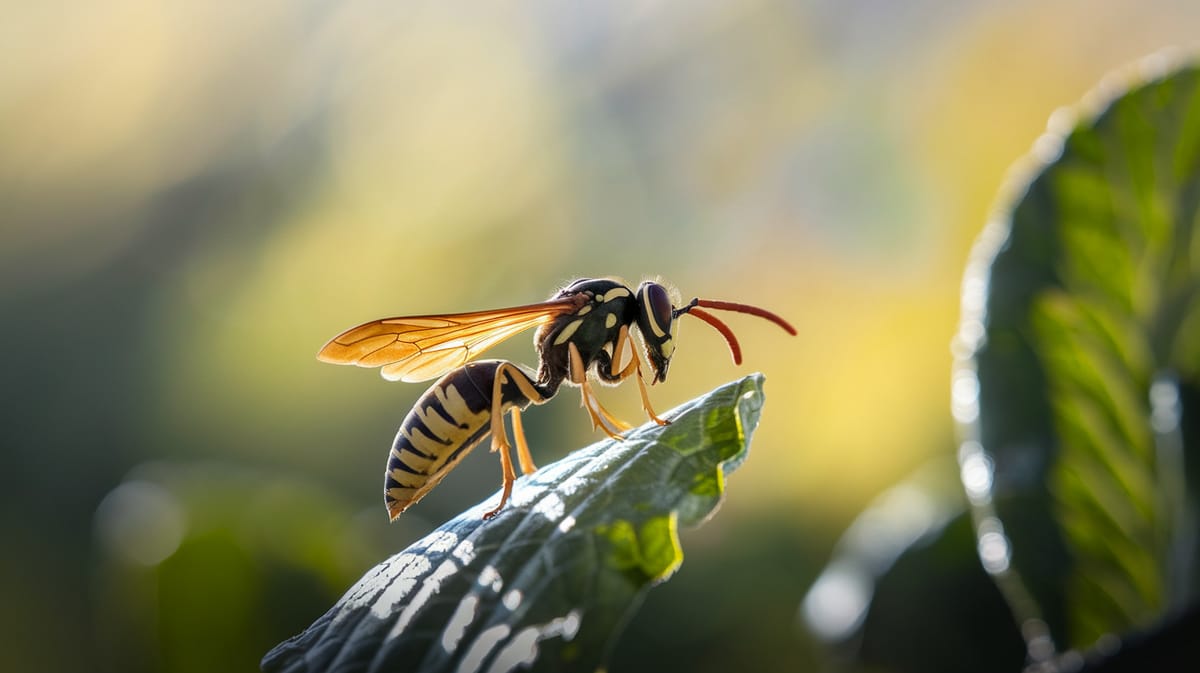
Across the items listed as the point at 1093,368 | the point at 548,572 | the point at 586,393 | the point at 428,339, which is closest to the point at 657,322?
the point at 586,393

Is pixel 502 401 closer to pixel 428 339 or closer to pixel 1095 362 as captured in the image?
pixel 428 339

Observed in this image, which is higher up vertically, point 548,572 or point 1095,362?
point 548,572

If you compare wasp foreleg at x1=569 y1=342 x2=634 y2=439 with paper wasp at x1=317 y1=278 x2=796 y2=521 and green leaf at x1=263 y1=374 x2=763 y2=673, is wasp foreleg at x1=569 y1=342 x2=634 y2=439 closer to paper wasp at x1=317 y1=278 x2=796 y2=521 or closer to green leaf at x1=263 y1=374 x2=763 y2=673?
paper wasp at x1=317 y1=278 x2=796 y2=521

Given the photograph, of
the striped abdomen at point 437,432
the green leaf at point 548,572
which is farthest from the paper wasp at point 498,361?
the green leaf at point 548,572

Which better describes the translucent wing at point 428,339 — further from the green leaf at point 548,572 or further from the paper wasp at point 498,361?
the green leaf at point 548,572

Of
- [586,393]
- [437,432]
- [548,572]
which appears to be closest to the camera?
[548,572]

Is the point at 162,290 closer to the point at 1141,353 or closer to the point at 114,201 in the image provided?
the point at 114,201
